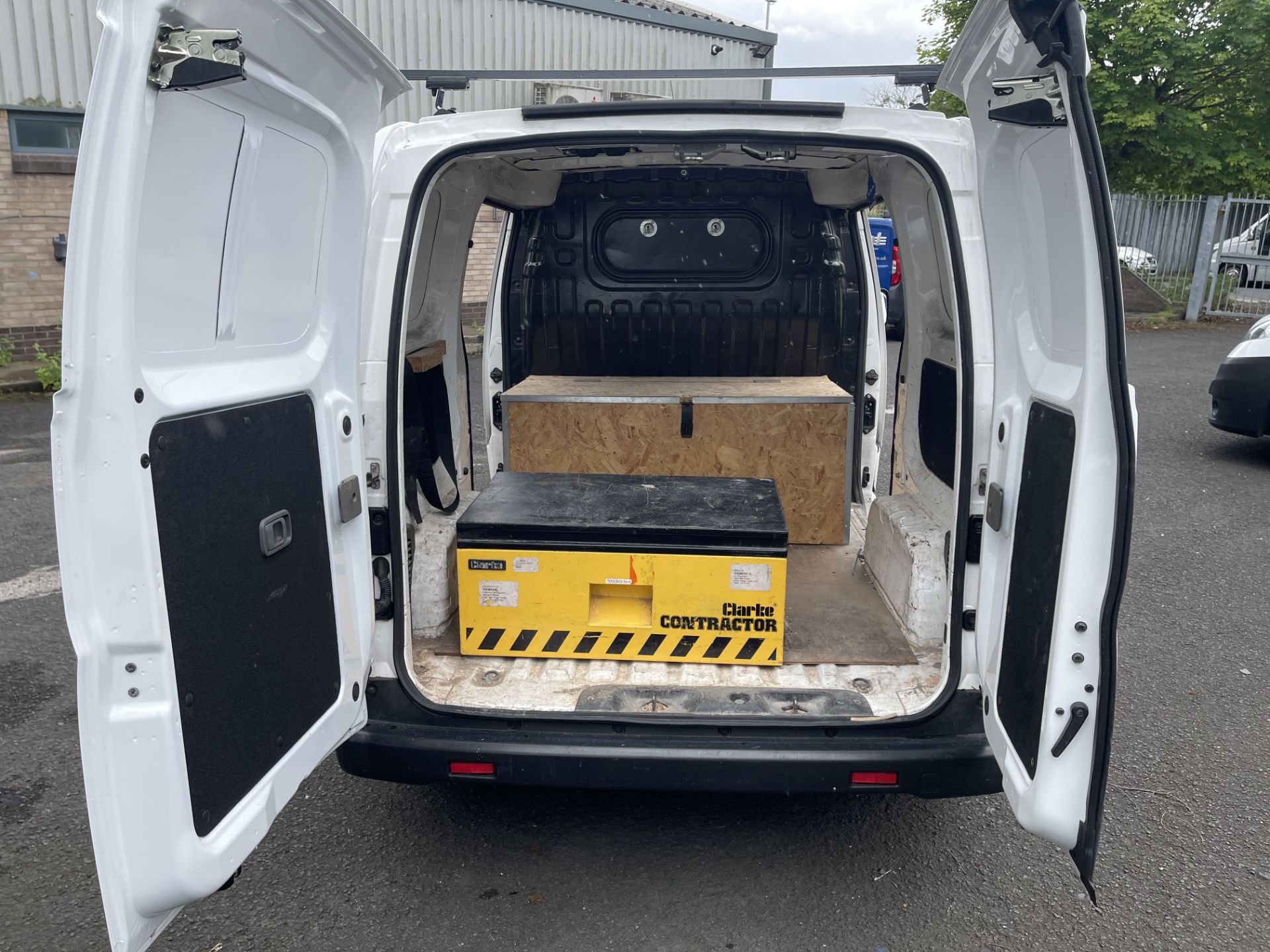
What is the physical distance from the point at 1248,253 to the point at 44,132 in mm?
17188

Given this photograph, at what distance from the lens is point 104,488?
4.95ft

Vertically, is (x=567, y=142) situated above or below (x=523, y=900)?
above

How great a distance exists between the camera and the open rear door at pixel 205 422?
1.48 m

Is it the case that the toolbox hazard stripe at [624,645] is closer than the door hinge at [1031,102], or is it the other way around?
the door hinge at [1031,102]

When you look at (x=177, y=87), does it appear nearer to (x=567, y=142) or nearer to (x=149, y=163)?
(x=149, y=163)

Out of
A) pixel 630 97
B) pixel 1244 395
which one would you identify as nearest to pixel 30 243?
pixel 630 97

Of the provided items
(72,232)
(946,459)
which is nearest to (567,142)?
(72,232)

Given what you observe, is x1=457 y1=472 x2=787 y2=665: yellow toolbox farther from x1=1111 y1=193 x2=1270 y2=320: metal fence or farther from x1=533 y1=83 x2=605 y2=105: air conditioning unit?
x1=1111 y1=193 x2=1270 y2=320: metal fence

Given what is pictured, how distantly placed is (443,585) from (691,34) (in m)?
12.6

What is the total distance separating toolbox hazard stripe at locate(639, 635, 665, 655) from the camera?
2.82 m

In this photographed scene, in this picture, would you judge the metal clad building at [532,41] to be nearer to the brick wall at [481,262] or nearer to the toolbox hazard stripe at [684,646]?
the brick wall at [481,262]

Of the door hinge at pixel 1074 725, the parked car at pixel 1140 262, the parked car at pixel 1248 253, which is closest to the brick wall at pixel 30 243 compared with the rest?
the door hinge at pixel 1074 725

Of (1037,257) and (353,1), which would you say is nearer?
(1037,257)

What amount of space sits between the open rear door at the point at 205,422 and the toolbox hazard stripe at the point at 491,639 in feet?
2.14
